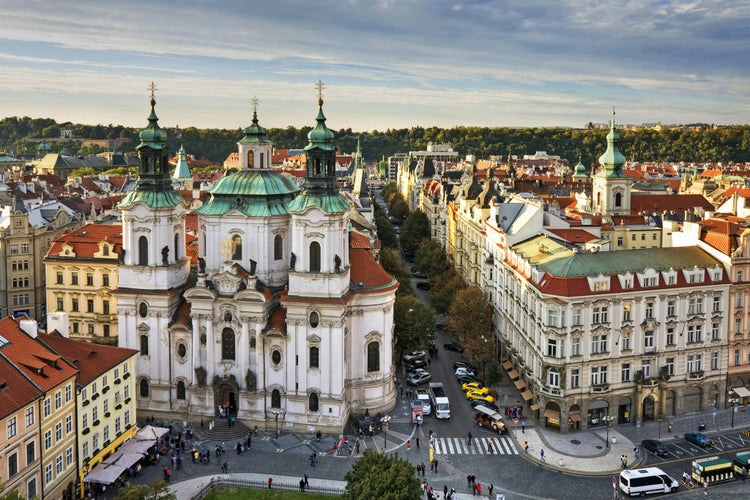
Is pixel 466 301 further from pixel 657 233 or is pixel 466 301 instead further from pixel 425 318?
pixel 657 233

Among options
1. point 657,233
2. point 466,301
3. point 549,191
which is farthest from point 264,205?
point 549,191

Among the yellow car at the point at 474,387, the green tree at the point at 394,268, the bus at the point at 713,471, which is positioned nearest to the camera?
the bus at the point at 713,471

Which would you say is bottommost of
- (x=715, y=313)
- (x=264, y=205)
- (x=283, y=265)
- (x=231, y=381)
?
(x=231, y=381)

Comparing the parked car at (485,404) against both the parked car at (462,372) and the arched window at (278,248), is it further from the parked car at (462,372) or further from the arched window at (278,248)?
the arched window at (278,248)

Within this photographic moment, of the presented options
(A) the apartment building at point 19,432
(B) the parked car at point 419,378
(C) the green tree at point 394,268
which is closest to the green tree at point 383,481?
(A) the apartment building at point 19,432

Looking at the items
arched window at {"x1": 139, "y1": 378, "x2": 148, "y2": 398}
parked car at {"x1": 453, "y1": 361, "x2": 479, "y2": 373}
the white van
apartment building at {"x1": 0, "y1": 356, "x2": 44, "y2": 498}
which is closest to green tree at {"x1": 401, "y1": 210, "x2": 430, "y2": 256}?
parked car at {"x1": 453, "y1": 361, "x2": 479, "y2": 373}

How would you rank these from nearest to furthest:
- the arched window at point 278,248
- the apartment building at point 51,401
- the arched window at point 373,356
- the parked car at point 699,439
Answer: the apartment building at point 51,401, the parked car at point 699,439, the arched window at point 278,248, the arched window at point 373,356
